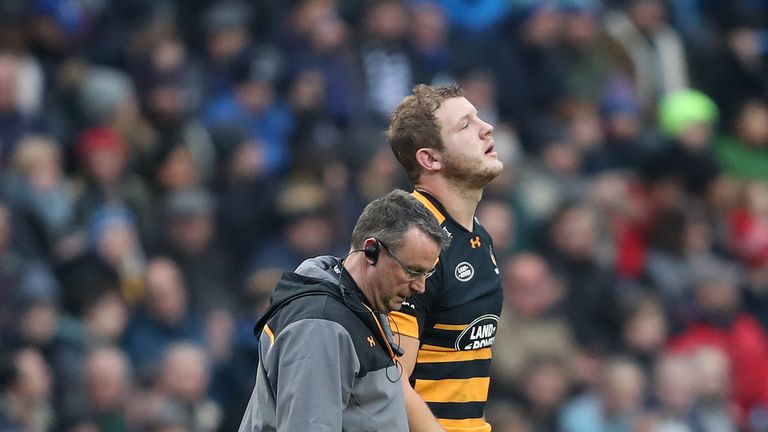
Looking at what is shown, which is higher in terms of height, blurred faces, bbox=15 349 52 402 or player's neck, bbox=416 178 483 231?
player's neck, bbox=416 178 483 231

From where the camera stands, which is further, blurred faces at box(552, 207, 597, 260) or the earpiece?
blurred faces at box(552, 207, 597, 260)

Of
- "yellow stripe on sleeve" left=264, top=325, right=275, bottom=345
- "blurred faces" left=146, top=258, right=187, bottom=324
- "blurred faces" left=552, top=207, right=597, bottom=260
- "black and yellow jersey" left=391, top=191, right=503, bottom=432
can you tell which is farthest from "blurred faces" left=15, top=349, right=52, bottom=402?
Result: "blurred faces" left=552, top=207, right=597, bottom=260

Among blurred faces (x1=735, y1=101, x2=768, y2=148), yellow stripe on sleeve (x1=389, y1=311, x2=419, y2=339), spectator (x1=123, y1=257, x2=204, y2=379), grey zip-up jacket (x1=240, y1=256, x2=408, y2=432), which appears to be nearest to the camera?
grey zip-up jacket (x1=240, y1=256, x2=408, y2=432)

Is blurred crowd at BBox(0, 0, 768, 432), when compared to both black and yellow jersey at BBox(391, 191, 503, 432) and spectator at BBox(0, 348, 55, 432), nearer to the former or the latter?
spectator at BBox(0, 348, 55, 432)

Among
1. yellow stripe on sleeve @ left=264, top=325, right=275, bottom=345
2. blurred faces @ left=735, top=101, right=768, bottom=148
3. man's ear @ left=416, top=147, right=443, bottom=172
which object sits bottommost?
yellow stripe on sleeve @ left=264, top=325, right=275, bottom=345

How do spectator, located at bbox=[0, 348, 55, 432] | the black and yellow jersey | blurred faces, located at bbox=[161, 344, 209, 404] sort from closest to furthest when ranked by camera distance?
1. the black and yellow jersey
2. spectator, located at bbox=[0, 348, 55, 432]
3. blurred faces, located at bbox=[161, 344, 209, 404]

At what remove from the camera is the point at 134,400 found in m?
8.29

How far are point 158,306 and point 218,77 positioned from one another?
8.93 ft

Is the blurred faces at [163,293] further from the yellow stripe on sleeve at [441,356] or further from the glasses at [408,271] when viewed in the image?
the glasses at [408,271]

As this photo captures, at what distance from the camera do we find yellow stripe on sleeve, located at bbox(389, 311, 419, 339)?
5.23m

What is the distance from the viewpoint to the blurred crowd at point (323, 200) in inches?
337

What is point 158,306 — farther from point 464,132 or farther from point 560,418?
point 464,132

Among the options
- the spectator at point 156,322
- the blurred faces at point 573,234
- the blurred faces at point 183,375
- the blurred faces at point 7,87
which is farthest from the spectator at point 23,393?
the blurred faces at point 573,234

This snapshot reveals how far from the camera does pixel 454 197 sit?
216 inches
